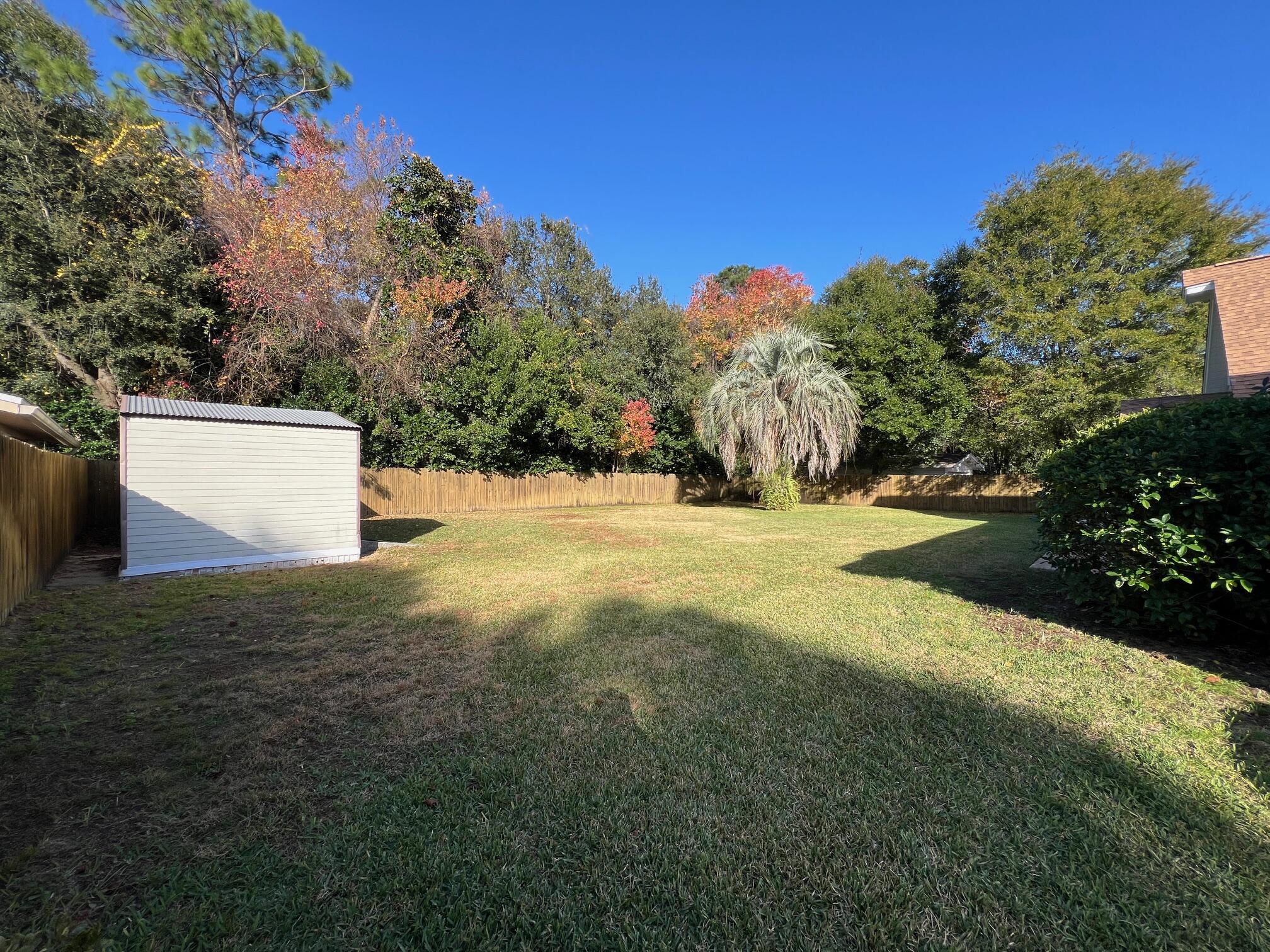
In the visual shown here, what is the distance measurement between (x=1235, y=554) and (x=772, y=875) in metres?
3.64

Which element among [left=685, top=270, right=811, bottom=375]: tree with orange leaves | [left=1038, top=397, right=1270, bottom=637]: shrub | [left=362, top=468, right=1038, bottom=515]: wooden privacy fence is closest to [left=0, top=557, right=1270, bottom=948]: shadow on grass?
[left=1038, top=397, right=1270, bottom=637]: shrub

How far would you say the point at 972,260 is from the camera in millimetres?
19391

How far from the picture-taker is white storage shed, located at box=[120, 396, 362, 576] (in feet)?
19.5

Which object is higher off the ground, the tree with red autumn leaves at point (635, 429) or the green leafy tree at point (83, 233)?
the green leafy tree at point (83, 233)

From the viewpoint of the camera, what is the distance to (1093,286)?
17.6 m

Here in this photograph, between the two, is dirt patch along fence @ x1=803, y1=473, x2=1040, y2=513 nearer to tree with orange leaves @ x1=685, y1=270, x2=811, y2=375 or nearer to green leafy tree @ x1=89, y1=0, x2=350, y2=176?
tree with orange leaves @ x1=685, y1=270, x2=811, y2=375

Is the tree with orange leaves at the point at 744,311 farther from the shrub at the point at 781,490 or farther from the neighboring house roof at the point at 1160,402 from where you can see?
the neighboring house roof at the point at 1160,402

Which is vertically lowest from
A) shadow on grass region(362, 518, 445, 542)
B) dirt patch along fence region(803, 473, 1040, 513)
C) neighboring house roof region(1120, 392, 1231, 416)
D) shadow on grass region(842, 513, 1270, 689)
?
shadow on grass region(842, 513, 1270, 689)

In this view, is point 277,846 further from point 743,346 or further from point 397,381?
point 743,346

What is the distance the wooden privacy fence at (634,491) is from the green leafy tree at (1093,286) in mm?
2433

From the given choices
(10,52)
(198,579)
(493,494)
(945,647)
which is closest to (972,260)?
(493,494)

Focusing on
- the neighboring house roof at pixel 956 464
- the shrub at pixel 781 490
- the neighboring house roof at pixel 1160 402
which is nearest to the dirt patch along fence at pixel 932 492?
the neighboring house roof at pixel 956 464

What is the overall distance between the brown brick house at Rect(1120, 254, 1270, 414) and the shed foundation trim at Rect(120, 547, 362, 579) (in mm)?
11120

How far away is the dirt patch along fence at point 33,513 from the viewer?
14.4 feet
